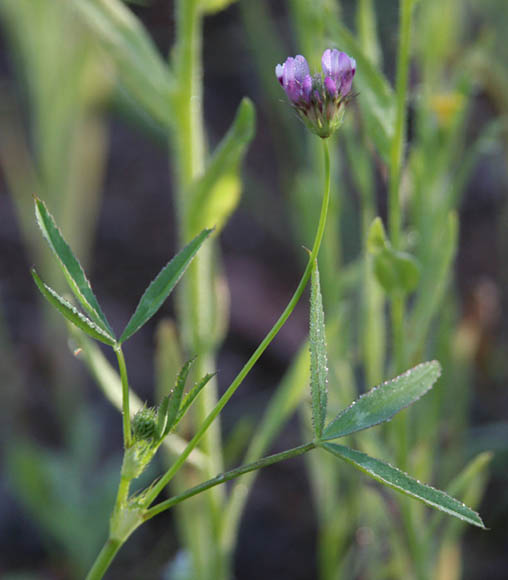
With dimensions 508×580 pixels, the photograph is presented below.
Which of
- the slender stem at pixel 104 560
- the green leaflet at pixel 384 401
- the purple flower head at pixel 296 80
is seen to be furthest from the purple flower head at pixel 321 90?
the slender stem at pixel 104 560

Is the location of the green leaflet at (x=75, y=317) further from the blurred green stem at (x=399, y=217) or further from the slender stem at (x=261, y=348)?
the blurred green stem at (x=399, y=217)

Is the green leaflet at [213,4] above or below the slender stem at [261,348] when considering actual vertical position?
above

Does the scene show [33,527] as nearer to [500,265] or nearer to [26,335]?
[26,335]

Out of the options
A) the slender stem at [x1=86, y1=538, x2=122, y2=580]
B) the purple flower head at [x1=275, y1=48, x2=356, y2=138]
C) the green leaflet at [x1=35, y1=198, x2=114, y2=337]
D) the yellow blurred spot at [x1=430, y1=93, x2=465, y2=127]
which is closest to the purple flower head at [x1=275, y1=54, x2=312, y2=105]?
the purple flower head at [x1=275, y1=48, x2=356, y2=138]

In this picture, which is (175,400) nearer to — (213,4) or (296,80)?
(296,80)

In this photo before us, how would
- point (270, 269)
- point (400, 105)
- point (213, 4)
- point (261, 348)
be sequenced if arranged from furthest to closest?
point (270, 269)
point (213, 4)
point (400, 105)
point (261, 348)

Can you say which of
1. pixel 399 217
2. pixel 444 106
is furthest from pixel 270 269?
pixel 399 217
